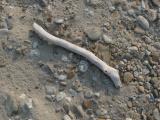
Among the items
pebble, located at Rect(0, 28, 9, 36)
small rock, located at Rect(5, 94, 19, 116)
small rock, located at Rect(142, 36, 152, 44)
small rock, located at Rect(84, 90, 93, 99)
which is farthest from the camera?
small rock, located at Rect(142, 36, 152, 44)

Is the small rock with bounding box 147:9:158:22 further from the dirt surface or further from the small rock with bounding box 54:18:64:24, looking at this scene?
the small rock with bounding box 54:18:64:24

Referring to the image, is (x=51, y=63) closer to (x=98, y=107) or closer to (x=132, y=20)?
(x=98, y=107)

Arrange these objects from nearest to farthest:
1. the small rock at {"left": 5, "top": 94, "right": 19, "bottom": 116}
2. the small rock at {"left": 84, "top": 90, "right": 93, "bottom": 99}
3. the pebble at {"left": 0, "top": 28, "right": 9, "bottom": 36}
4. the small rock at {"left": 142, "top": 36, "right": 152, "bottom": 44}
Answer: the small rock at {"left": 5, "top": 94, "right": 19, "bottom": 116}, the small rock at {"left": 84, "top": 90, "right": 93, "bottom": 99}, the pebble at {"left": 0, "top": 28, "right": 9, "bottom": 36}, the small rock at {"left": 142, "top": 36, "right": 152, "bottom": 44}

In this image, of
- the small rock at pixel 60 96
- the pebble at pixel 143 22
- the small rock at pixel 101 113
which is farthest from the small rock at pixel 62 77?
the pebble at pixel 143 22

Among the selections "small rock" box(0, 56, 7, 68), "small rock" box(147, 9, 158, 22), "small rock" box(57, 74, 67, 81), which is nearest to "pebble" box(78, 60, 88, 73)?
"small rock" box(57, 74, 67, 81)

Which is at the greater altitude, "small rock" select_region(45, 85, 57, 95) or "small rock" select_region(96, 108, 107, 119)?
"small rock" select_region(45, 85, 57, 95)

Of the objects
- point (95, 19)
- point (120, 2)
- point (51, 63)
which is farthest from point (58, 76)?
point (120, 2)

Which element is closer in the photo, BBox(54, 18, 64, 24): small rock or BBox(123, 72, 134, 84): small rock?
BBox(123, 72, 134, 84): small rock
